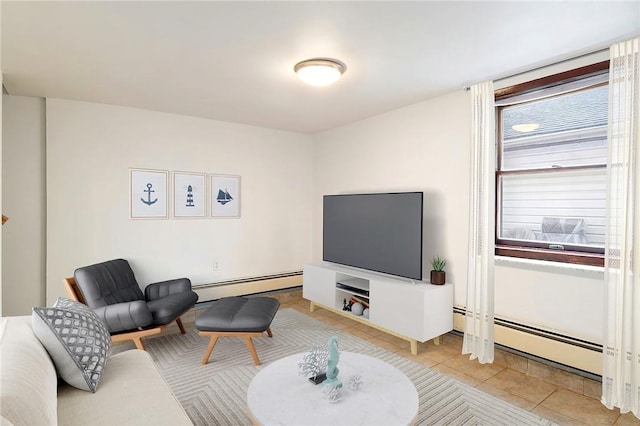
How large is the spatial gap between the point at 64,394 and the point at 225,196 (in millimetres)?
3126

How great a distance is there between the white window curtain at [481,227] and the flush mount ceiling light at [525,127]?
24 cm

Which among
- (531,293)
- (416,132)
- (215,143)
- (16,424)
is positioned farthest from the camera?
(215,143)

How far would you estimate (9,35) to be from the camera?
2.25m

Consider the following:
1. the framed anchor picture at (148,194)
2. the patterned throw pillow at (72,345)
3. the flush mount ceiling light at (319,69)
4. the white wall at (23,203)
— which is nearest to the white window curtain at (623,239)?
the flush mount ceiling light at (319,69)

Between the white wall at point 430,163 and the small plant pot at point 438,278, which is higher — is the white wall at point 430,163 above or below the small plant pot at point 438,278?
above

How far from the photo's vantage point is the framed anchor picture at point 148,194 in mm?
3951

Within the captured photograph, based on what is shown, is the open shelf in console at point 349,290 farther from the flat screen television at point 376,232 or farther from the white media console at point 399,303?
the flat screen television at point 376,232

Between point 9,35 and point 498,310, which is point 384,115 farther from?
point 9,35

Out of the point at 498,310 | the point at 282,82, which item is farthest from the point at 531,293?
the point at 282,82

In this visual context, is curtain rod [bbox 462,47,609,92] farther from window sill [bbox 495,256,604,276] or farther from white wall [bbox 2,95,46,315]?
white wall [bbox 2,95,46,315]

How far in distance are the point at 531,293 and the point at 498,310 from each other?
33cm

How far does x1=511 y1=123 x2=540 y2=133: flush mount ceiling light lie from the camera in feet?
9.87

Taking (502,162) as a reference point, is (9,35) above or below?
above

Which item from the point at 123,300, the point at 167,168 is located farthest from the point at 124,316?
the point at 167,168
